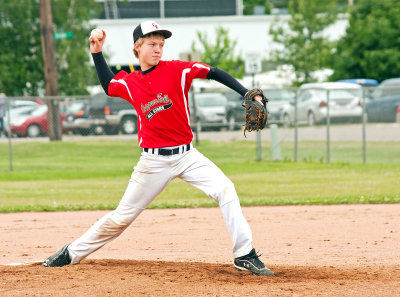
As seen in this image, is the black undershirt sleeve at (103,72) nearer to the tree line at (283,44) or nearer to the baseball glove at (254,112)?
the baseball glove at (254,112)

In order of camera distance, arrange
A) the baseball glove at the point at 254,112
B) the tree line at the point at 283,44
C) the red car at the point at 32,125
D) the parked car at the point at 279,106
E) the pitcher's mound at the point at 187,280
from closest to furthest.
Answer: the pitcher's mound at the point at 187,280, the baseball glove at the point at 254,112, the red car at the point at 32,125, the parked car at the point at 279,106, the tree line at the point at 283,44

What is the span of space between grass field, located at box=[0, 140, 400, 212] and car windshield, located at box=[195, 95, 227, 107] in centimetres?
331

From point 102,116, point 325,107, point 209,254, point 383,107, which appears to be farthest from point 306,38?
point 209,254

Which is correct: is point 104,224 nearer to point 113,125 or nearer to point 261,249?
point 261,249

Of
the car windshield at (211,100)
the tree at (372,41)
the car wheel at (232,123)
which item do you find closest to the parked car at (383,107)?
the car wheel at (232,123)

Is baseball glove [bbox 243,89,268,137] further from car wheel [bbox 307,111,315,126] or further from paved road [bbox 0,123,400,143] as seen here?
car wheel [bbox 307,111,315,126]

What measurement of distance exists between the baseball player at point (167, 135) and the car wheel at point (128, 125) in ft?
48.3

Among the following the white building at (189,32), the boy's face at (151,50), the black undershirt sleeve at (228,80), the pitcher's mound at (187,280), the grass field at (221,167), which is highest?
the white building at (189,32)

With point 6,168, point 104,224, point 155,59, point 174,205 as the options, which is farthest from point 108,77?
point 6,168

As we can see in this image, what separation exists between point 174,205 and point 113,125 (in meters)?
8.96

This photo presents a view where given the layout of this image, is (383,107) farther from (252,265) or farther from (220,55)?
(220,55)

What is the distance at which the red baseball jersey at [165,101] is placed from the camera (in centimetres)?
612

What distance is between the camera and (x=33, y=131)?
21.0 m

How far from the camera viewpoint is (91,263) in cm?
694
